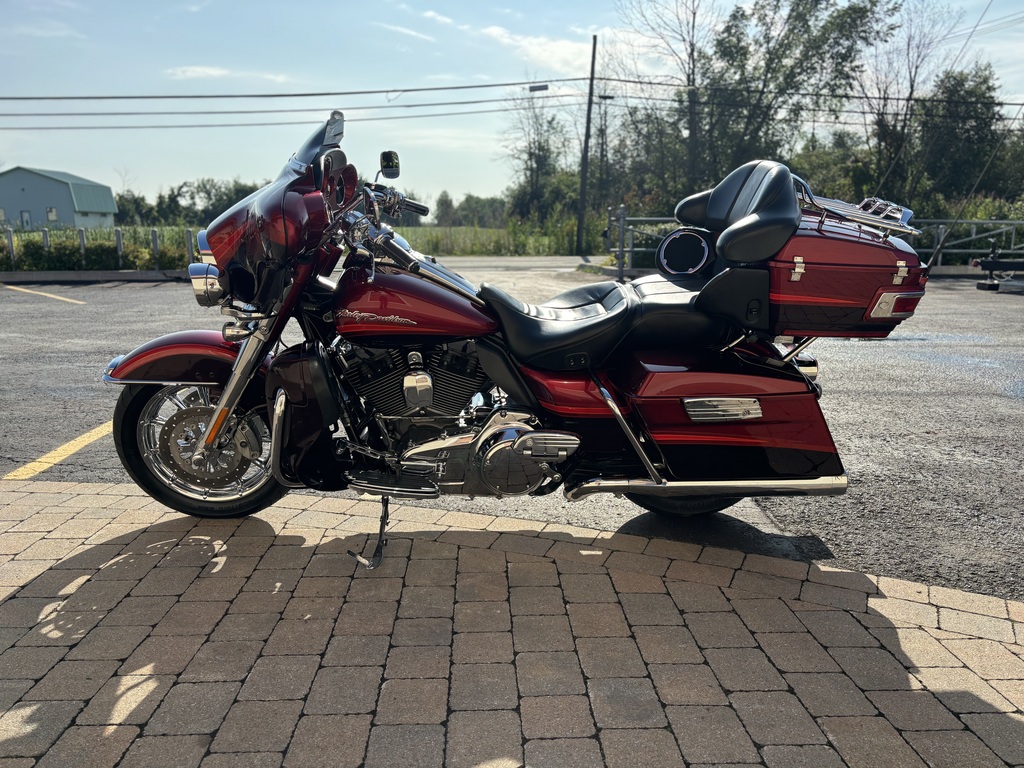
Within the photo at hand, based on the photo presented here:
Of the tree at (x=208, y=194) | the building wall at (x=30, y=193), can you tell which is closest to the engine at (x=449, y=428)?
the tree at (x=208, y=194)

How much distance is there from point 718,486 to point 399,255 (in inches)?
65.8

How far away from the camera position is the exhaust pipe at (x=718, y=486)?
340 centimetres

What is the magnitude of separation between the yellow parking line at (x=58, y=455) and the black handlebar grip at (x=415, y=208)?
227cm

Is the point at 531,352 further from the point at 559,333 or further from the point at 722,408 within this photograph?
the point at 722,408

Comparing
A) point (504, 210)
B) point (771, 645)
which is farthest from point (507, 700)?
point (504, 210)

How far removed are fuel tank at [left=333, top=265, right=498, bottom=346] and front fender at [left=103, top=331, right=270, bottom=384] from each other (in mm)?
681

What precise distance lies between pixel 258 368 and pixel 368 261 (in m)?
0.72

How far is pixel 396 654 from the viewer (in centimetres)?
285

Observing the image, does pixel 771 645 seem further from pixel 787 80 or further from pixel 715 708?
pixel 787 80

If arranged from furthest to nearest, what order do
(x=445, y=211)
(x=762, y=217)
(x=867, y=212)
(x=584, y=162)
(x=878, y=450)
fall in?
(x=445, y=211)
(x=584, y=162)
(x=878, y=450)
(x=867, y=212)
(x=762, y=217)

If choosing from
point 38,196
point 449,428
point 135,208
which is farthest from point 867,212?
point 38,196

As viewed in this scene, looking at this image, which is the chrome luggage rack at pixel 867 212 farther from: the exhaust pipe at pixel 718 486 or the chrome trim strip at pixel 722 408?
the exhaust pipe at pixel 718 486

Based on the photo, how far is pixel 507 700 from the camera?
2.59 metres

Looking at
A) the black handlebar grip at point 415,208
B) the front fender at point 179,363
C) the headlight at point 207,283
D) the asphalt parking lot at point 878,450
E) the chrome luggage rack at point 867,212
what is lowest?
the asphalt parking lot at point 878,450
